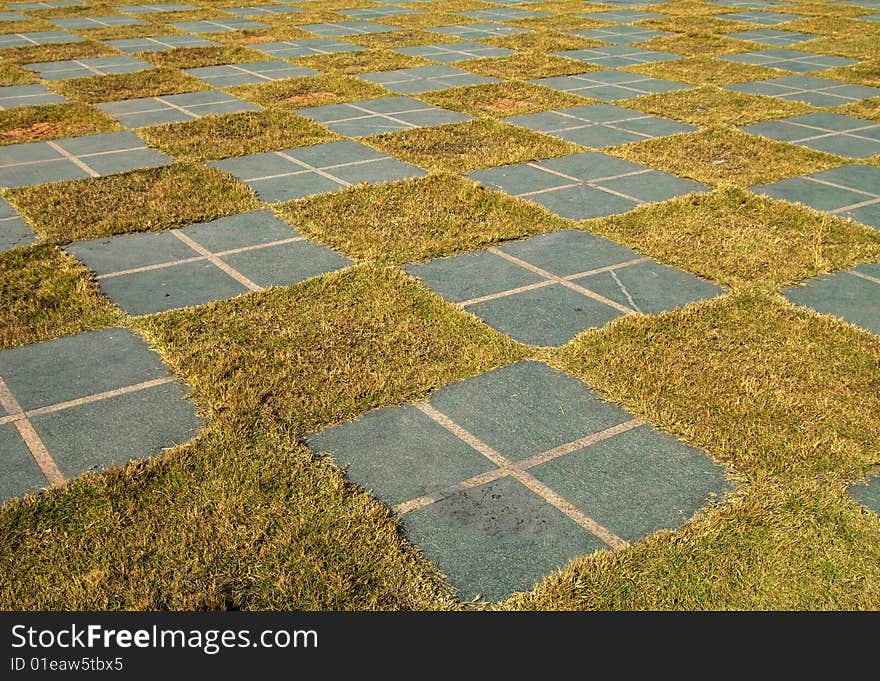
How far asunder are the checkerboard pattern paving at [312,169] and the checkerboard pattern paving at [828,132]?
361 cm

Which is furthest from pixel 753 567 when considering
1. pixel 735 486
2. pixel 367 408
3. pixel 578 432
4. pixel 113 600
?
pixel 113 600

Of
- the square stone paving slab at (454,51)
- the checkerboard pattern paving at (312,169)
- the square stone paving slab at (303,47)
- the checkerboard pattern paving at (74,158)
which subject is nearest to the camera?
the checkerboard pattern paving at (312,169)

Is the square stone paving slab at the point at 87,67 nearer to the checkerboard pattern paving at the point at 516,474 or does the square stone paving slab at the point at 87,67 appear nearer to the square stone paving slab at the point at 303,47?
the square stone paving slab at the point at 303,47

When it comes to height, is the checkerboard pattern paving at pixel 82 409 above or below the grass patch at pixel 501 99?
below

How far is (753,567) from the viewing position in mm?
2930

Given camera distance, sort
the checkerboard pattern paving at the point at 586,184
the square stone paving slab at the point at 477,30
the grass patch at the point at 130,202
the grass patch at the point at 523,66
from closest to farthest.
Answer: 1. the grass patch at the point at 130,202
2. the checkerboard pattern paving at the point at 586,184
3. the grass patch at the point at 523,66
4. the square stone paving slab at the point at 477,30

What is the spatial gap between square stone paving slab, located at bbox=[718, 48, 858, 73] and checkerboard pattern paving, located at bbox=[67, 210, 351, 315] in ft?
26.4

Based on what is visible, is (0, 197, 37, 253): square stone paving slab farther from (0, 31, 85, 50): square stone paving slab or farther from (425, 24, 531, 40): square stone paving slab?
(425, 24, 531, 40): square stone paving slab

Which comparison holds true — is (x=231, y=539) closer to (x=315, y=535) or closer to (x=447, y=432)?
(x=315, y=535)

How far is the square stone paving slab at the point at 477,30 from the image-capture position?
1331 cm

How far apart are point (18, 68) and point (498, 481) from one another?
1013 cm

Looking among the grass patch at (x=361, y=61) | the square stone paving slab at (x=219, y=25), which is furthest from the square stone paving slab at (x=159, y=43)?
the grass patch at (x=361, y=61)

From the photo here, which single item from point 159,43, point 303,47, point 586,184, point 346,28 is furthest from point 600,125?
point 159,43

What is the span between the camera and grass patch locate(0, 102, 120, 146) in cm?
809
